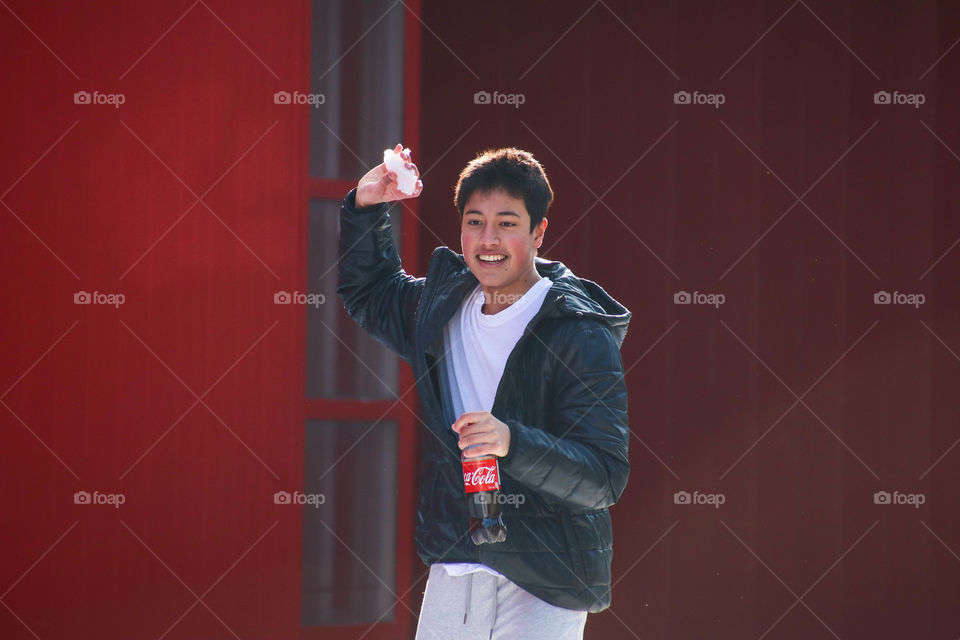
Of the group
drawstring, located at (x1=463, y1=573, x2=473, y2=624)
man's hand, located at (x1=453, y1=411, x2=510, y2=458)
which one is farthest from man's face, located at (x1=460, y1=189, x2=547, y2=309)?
drawstring, located at (x1=463, y1=573, x2=473, y2=624)

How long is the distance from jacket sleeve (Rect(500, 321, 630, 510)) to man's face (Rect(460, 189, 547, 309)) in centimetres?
19

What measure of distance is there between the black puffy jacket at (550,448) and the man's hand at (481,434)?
39 mm

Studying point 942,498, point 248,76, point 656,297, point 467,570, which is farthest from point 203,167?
point 942,498

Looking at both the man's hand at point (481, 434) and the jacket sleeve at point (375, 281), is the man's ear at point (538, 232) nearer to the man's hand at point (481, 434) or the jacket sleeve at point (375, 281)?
the jacket sleeve at point (375, 281)

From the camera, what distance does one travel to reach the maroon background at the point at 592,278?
3.33 m

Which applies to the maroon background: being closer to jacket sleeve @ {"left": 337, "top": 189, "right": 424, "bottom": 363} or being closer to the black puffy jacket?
jacket sleeve @ {"left": 337, "top": 189, "right": 424, "bottom": 363}

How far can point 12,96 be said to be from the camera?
3.30 m

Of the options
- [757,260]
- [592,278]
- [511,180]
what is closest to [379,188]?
[511,180]

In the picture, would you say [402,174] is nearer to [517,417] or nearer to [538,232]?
[538,232]

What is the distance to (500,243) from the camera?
2119 mm

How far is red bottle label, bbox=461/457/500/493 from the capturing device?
185cm

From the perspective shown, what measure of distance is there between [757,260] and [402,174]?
7.22 ft

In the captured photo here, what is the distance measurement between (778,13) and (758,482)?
178 centimetres

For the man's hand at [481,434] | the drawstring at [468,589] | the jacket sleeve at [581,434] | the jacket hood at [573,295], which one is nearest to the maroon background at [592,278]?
the jacket hood at [573,295]
